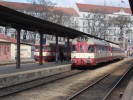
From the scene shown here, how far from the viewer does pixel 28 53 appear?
214 ft

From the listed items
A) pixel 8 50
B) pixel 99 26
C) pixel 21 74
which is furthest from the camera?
pixel 99 26

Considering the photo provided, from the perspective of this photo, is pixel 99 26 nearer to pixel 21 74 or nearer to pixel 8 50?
pixel 8 50

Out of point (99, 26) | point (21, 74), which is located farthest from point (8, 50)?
point (99, 26)

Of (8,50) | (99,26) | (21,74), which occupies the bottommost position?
(21,74)

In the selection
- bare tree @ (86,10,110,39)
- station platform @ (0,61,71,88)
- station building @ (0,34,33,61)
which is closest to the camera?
station platform @ (0,61,71,88)

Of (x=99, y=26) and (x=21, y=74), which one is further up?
(x=99, y=26)

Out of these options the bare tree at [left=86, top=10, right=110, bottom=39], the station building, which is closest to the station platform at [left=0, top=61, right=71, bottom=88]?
the station building

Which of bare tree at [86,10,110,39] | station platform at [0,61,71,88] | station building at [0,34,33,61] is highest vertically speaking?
bare tree at [86,10,110,39]

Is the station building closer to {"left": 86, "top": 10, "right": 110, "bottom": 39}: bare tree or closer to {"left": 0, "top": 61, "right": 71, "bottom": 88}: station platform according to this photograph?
{"left": 0, "top": 61, "right": 71, "bottom": 88}: station platform

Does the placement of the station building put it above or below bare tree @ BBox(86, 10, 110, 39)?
below

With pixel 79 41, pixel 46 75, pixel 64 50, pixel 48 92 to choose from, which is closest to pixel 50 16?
pixel 64 50

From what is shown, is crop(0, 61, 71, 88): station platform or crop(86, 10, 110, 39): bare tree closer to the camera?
crop(0, 61, 71, 88): station platform

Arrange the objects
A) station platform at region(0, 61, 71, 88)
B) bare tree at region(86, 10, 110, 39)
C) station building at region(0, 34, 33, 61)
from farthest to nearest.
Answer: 1. bare tree at region(86, 10, 110, 39)
2. station building at region(0, 34, 33, 61)
3. station platform at region(0, 61, 71, 88)

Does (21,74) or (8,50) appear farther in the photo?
(8,50)
